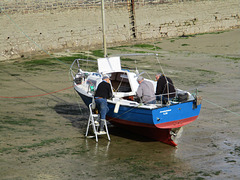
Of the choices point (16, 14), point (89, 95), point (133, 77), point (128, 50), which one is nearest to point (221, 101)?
point (133, 77)

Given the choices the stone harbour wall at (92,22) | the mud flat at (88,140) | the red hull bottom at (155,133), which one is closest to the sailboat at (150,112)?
the red hull bottom at (155,133)

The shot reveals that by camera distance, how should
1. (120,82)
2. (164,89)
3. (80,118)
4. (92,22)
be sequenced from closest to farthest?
(164,89)
(120,82)
(80,118)
(92,22)

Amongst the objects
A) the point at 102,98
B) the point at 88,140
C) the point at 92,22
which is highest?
the point at 92,22

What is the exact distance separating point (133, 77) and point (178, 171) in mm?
3632

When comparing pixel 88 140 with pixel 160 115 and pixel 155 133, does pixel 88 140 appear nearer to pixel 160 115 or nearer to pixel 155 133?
pixel 155 133

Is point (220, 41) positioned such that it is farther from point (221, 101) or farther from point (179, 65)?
point (221, 101)

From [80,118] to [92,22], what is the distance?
1142cm

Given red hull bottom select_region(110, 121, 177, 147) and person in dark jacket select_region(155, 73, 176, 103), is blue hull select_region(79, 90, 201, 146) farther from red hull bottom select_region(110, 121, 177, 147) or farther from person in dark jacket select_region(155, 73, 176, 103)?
person in dark jacket select_region(155, 73, 176, 103)

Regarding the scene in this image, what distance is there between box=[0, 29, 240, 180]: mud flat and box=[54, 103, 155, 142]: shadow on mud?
0.09ft

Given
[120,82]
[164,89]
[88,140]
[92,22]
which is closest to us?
[88,140]

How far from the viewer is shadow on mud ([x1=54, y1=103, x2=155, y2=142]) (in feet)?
33.7

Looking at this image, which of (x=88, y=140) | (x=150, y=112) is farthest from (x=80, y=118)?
(x=150, y=112)

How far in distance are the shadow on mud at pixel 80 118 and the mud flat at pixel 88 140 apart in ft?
0.09

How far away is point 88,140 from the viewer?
9.63m
